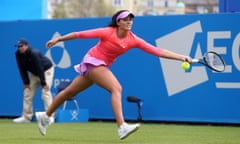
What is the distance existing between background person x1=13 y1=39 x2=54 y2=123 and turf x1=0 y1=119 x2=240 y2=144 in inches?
39.0

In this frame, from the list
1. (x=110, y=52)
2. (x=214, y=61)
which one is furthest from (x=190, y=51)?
(x=110, y=52)

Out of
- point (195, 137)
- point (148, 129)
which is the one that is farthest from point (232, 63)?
point (195, 137)

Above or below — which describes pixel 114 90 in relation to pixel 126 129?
above

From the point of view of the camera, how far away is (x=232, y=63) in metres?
16.2

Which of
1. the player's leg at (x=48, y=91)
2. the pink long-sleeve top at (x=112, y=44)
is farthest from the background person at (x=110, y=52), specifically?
the player's leg at (x=48, y=91)

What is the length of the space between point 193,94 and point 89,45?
9.18 ft

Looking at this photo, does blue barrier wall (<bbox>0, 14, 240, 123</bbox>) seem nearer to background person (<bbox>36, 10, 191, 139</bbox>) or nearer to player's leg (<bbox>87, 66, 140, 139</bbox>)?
background person (<bbox>36, 10, 191, 139</bbox>)

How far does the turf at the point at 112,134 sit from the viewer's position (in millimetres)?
12195

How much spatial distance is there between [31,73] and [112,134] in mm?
4131

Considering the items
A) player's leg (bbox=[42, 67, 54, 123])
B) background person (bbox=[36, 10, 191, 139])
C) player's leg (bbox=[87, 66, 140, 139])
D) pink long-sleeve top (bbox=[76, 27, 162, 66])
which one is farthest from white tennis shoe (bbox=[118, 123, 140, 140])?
player's leg (bbox=[42, 67, 54, 123])

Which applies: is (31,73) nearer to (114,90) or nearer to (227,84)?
(227,84)

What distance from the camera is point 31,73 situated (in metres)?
17.4

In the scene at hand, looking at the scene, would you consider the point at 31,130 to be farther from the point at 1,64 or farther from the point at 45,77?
the point at 1,64

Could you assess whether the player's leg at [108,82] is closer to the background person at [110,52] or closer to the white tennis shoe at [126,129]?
the background person at [110,52]
